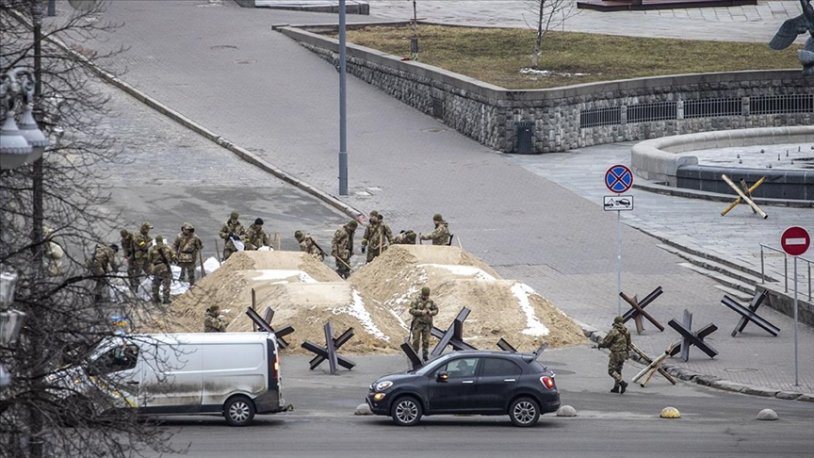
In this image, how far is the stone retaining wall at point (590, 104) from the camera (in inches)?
1916

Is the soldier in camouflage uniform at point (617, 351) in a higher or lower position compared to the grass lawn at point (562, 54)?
lower

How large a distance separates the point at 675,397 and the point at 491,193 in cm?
1768

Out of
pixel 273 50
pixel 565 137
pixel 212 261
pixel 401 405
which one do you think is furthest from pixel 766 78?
pixel 401 405

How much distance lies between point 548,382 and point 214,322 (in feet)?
21.8

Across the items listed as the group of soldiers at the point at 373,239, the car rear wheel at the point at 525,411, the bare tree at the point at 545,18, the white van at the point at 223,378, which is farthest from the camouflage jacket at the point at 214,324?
the bare tree at the point at 545,18

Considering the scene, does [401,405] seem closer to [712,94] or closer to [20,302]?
[20,302]

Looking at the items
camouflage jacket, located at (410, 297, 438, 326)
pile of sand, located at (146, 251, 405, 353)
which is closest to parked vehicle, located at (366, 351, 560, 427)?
camouflage jacket, located at (410, 297, 438, 326)

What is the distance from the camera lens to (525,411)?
2409cm

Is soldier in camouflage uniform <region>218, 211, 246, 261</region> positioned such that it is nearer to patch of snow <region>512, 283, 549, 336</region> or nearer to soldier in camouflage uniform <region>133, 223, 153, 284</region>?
soldier in camouflage uniform <region>133, 223, 153, 284</region>

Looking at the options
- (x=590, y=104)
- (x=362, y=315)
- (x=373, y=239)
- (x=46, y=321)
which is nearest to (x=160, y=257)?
(x=362, y=315)

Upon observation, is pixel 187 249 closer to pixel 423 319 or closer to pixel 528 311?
pixel 423 319

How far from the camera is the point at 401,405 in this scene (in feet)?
78.9

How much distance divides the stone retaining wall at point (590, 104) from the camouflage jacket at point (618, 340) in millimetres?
21998

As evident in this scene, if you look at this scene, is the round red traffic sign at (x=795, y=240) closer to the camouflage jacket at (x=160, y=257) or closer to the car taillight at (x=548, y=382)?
the car taillight at (x=548, y=382)
